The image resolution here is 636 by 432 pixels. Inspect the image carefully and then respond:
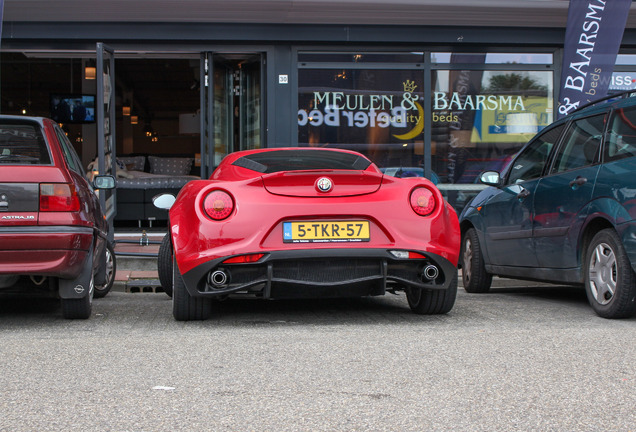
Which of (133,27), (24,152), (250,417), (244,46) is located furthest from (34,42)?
(250,417)

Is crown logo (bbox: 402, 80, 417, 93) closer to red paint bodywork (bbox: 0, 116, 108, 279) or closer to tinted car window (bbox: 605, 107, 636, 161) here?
tinted car window (bbox: 605, 107, 636, 161)

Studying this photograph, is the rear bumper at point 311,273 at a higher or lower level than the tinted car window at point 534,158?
lower

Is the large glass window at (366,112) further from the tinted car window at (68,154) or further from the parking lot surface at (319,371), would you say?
the parking lot surface at (319,371)

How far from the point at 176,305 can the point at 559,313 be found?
276 centimetres

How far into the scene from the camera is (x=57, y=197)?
510cm

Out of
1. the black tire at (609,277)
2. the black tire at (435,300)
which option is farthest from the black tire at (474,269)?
the black tire at (435,300)

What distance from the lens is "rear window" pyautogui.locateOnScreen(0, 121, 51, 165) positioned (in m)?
5.26

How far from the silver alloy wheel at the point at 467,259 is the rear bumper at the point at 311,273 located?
2.77m

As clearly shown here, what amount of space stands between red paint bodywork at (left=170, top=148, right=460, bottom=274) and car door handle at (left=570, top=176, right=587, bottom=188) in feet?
4.11

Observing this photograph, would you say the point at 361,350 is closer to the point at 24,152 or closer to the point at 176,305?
the point at 176,305

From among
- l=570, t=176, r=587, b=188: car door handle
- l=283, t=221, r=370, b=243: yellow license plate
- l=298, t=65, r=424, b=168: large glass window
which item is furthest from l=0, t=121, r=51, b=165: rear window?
l=298, t=65, r=424, b=168: large glass window

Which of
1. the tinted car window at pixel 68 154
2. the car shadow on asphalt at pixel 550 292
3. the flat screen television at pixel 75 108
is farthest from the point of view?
the flat screen television at pixel 75 108

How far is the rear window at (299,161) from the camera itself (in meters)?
5.58

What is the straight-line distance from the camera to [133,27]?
11211 millimetres
